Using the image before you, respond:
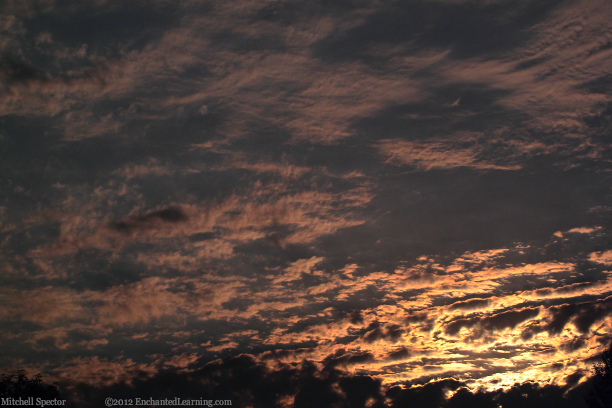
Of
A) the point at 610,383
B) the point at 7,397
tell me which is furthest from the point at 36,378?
the point at 610,383

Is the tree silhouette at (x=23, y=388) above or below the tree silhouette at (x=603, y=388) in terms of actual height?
above

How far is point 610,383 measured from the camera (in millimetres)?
58625

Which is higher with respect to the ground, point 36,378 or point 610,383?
point 36,378

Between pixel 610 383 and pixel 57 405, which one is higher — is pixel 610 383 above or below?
below

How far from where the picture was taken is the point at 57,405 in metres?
52.8

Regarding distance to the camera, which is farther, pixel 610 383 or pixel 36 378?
pixel 610 383

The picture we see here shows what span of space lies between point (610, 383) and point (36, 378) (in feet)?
233

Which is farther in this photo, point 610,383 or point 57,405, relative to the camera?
point 610,383

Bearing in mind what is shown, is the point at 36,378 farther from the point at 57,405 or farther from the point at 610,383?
the point at 610,383

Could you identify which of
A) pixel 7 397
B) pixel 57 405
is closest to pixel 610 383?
pixel 57 405

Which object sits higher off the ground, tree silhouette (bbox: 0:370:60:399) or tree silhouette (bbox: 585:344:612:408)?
tree silhouette (bbox: 0:370:60:399)

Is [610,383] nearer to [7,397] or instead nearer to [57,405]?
[57,405]

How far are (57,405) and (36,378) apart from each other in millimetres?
3983

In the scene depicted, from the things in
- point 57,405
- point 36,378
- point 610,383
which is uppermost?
point 36,378
